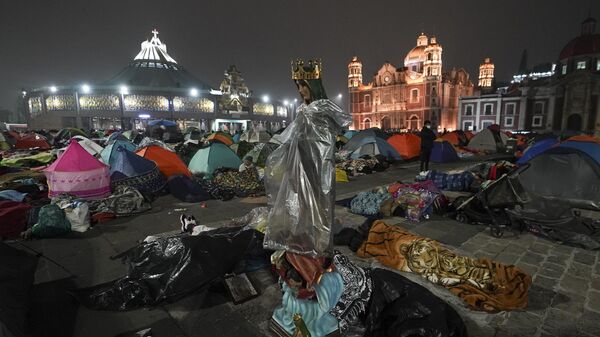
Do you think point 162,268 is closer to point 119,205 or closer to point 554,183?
point 119,205

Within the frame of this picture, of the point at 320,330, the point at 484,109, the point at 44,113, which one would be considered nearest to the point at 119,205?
the point at 320,330

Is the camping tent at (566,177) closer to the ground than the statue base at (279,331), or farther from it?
farther from it

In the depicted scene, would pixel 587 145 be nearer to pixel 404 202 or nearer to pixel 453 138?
pixel 404 202

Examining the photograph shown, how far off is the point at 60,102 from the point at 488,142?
58694 millimetres

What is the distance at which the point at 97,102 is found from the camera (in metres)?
46.5

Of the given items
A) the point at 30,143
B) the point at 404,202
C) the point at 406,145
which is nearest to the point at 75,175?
the point at 404,202

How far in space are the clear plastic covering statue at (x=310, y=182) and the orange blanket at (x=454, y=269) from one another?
2007 mm

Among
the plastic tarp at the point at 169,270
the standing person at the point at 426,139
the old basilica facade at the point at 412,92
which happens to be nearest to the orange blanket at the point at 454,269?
the plastic tarp at the point at 169,270

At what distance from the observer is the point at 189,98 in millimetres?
51969

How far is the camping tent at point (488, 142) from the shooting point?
19.5 metres

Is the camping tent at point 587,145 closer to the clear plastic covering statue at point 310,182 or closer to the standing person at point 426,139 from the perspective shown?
the standing person at point 426,139

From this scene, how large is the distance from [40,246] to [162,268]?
3154 mm

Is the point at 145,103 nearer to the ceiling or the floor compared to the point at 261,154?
nearer to the ceiling

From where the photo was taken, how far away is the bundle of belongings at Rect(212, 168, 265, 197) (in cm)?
863
